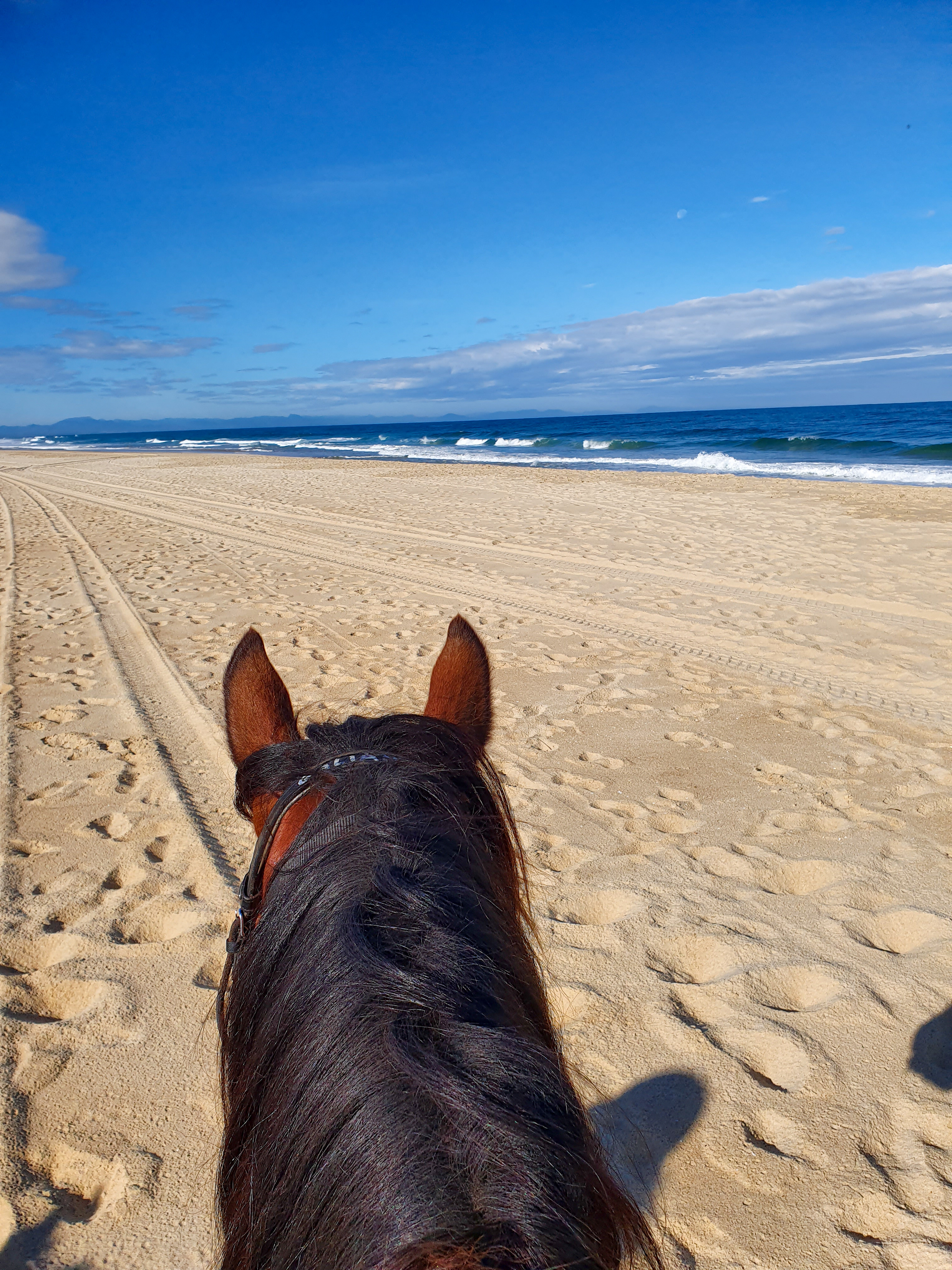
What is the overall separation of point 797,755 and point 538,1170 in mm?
3648

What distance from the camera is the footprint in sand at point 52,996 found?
2.15 metres

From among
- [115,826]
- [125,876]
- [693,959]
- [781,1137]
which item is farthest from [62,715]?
[781,1137]

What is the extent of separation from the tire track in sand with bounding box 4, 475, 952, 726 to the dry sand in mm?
45

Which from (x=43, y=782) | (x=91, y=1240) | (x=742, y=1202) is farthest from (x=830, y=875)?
(x=43, y=782)

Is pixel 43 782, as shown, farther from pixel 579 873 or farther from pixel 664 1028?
pixel 664 1028

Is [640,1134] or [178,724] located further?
[178,724]

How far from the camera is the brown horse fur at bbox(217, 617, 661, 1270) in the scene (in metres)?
0.60

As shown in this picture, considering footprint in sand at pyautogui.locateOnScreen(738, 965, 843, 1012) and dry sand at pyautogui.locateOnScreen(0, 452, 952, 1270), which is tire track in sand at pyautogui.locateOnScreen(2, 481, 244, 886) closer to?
dry sand at pyautogui.locateOnScreen(0, 452, 952, 1270)

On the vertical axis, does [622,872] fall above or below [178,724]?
below

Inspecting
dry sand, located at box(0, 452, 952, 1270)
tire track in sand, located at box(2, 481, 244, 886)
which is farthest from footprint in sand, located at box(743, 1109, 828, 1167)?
tire track in sand, located at box(2, 481, 244, 886)

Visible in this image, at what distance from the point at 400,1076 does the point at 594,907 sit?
6.93 feet

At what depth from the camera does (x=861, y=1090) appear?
1893 millimetres

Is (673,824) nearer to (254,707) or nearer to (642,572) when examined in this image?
(254,707)

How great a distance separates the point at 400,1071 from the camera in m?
0.67
